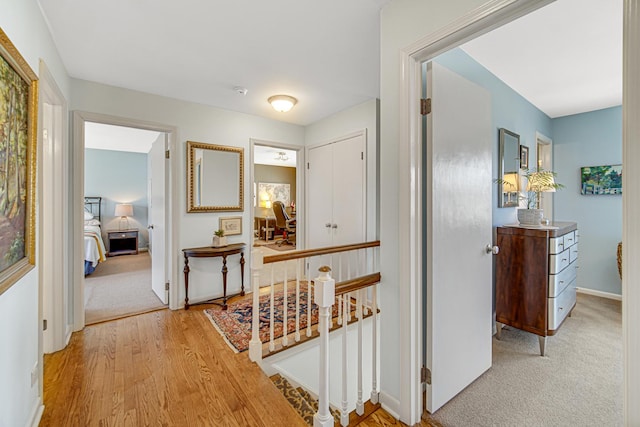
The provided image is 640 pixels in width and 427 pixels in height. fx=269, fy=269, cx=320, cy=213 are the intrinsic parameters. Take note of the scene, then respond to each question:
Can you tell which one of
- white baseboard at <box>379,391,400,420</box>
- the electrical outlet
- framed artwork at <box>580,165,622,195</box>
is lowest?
white baseboard at <box>379,391,400,420</box>

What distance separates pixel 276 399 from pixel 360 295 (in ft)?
2.69

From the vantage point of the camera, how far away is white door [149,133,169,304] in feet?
10.4

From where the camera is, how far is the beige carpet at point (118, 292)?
9.66ft

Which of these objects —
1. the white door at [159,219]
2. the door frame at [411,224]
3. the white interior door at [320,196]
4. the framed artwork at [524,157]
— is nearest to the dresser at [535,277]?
the framed artwork at [524,157]

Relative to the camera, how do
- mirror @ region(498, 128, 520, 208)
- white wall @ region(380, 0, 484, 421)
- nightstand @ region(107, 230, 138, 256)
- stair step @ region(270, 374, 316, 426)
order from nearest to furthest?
white wall @ region(380, 0, 484, 421), stair step @ region(270, 374, 316, 426), mirror @ region(498, 128, 520, 208), nightstand @ region(107, 230, 138, 256)

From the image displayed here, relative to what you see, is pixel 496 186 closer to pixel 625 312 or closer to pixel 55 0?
pixel 625 312

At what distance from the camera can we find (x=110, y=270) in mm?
4699

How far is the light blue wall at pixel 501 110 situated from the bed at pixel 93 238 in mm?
5413

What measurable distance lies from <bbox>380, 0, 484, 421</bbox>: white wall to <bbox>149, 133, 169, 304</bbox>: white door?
261 centimetres

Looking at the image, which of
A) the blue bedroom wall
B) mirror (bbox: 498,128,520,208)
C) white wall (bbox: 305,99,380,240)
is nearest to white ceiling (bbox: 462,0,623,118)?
mirror (bbox: 498,128,520,208)

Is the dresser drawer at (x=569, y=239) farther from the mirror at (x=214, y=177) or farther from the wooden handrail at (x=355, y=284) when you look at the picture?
the mirror at (x=214, y=177)

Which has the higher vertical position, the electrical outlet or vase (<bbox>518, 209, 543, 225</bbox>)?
vase (<bbox>518, 209, 543, 225</bbox>)

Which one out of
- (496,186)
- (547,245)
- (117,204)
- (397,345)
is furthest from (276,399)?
(117,204)

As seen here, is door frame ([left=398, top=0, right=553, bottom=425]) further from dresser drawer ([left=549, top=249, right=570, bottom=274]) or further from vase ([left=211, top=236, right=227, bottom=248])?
vase ([left=211, top=236, right=227, bottom=248])
